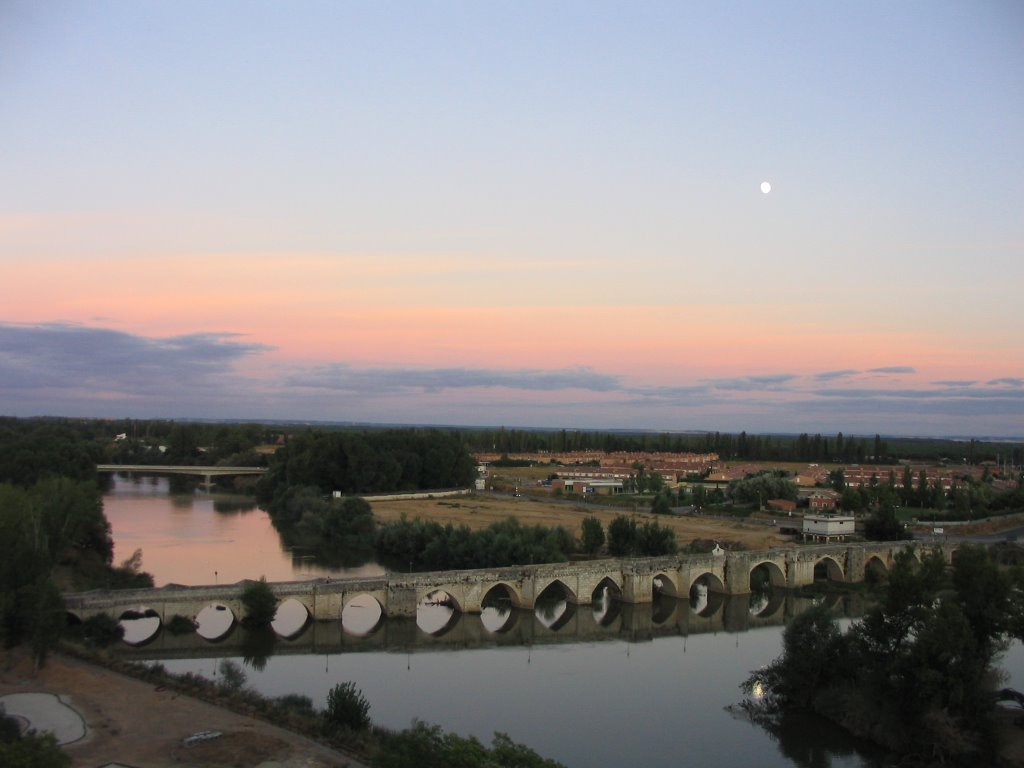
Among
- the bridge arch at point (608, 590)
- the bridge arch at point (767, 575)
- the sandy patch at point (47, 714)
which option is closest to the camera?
the sandy patch at point (47, 714)

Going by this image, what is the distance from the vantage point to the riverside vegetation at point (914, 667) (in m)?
18.2

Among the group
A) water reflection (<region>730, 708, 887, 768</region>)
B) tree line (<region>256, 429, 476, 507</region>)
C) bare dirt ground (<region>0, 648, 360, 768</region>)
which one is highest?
tree line (<region>256, 429, 476, 507</region>)

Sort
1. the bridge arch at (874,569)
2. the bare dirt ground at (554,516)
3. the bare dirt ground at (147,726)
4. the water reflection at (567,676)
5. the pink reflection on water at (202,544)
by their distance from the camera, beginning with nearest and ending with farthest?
the bare dirt ground at (147,726) < the water reflection at (567,676) < the pink reflection on water at (202,544) < the bridge arch at (874,569) < the bare dirt ground at (554,516)

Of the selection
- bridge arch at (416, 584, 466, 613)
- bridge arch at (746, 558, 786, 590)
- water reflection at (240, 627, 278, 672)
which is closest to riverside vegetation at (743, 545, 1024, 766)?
bridge arch at (416, 584, 466, 613)

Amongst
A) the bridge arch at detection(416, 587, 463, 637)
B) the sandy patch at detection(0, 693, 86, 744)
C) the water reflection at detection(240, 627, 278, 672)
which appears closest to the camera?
the sandy patch at detection(0, 693, 86, 744)

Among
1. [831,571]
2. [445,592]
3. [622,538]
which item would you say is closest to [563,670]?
[445,592]

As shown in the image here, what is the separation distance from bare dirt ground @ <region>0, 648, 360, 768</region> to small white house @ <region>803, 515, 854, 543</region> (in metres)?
30.8

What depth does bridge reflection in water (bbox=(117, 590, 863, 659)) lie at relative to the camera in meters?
24.9

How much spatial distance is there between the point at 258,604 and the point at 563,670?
8500mm

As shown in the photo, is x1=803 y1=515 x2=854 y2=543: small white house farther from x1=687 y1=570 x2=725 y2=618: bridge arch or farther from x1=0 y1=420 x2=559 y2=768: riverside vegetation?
x1=0 y1=420 x2=559 y2=768: riverside vegetation

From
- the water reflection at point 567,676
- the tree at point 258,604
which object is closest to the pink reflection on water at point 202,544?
the water reflection at point 567,676

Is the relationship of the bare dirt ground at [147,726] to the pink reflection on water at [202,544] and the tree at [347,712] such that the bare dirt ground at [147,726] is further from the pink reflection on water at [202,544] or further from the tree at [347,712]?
the pink reflection on water at [202,544]

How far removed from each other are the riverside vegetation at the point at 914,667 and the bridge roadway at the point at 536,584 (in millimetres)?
9407

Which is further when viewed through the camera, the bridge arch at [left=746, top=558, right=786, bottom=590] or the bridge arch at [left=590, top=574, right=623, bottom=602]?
the bridge arch at [left=746, top=558, right=786, bottom=590]
